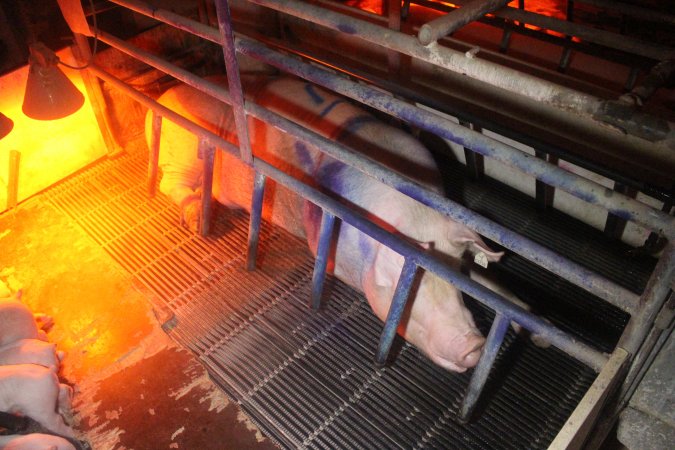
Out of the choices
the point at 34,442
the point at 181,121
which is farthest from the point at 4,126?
the point at 34,442

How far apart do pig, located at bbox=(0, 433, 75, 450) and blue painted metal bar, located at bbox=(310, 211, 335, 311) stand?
1.67 metres

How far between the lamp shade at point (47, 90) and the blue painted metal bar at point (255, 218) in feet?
4.57

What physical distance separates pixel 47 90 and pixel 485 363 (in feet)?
10.5

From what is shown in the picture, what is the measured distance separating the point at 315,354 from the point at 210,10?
11.7 ft

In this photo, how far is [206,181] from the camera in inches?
145

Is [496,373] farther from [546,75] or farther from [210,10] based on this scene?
[210,10]

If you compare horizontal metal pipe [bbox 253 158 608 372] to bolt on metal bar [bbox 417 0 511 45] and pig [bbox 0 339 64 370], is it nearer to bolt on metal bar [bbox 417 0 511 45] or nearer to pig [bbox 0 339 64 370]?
bolt on metal bar [bbox 417 0 511 45]

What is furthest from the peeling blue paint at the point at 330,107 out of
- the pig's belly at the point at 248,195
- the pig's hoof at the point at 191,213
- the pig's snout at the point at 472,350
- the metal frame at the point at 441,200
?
the pig's snout at the point at 472,350

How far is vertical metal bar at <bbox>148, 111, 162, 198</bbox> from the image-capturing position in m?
3.88

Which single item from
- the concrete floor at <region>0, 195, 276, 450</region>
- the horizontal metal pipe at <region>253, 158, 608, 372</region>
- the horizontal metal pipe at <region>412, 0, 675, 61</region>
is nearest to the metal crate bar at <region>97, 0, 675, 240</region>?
the horizontal metal pipe at <region>412, 0, 675, 61</region>

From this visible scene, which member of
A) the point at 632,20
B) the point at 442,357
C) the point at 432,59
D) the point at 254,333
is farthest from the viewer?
the point at 632,20

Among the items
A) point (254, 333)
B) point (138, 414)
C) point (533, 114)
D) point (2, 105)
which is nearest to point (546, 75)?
point (533, 114)

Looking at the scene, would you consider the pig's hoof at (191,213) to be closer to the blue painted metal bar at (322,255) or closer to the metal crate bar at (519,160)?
the blue painted metal bar at (322,255)

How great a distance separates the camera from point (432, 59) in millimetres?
1735
